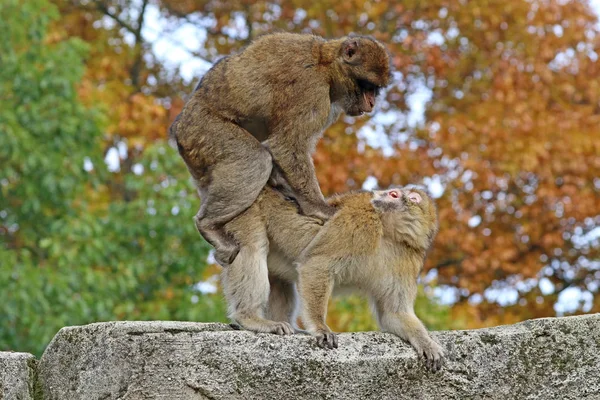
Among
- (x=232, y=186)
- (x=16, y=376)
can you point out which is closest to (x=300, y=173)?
(x=232, y=186)

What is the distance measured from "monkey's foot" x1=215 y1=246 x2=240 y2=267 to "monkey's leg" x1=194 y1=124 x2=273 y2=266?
24mm

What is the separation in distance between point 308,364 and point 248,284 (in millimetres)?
805

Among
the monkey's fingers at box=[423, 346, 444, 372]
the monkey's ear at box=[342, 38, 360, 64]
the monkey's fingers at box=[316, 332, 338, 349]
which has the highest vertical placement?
the monkey's ear at box=[342, 38, 360, 64]

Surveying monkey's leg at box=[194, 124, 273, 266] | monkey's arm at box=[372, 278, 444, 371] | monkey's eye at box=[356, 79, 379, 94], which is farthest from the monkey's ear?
monkey's arm at box=[372, 278, 444, 371]

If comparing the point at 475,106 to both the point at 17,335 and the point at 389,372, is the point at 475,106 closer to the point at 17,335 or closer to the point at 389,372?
the point at 17,335

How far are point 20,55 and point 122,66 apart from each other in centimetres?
517

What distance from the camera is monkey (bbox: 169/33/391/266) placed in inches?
220

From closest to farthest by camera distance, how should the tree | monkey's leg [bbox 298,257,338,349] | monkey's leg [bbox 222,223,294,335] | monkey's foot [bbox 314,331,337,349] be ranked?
monkey's foot [bbox 314,331,337,349], monkey's leg [bbox 298,257,338,349], monkey's leg [bbox 222,223,294,335], the tree

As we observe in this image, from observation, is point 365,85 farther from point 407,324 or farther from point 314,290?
point 407,324

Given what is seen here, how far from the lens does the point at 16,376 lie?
4.71m

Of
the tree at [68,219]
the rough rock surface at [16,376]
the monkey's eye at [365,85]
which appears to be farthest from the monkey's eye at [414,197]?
the tree at [68,219]

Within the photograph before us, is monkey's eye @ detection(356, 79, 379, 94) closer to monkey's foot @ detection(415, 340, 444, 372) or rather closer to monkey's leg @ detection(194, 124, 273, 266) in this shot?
monkey's leg @ detection(194, 124, 273, 266)

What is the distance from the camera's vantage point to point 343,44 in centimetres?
586

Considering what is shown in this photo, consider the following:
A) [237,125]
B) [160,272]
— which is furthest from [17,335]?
[237,125]
